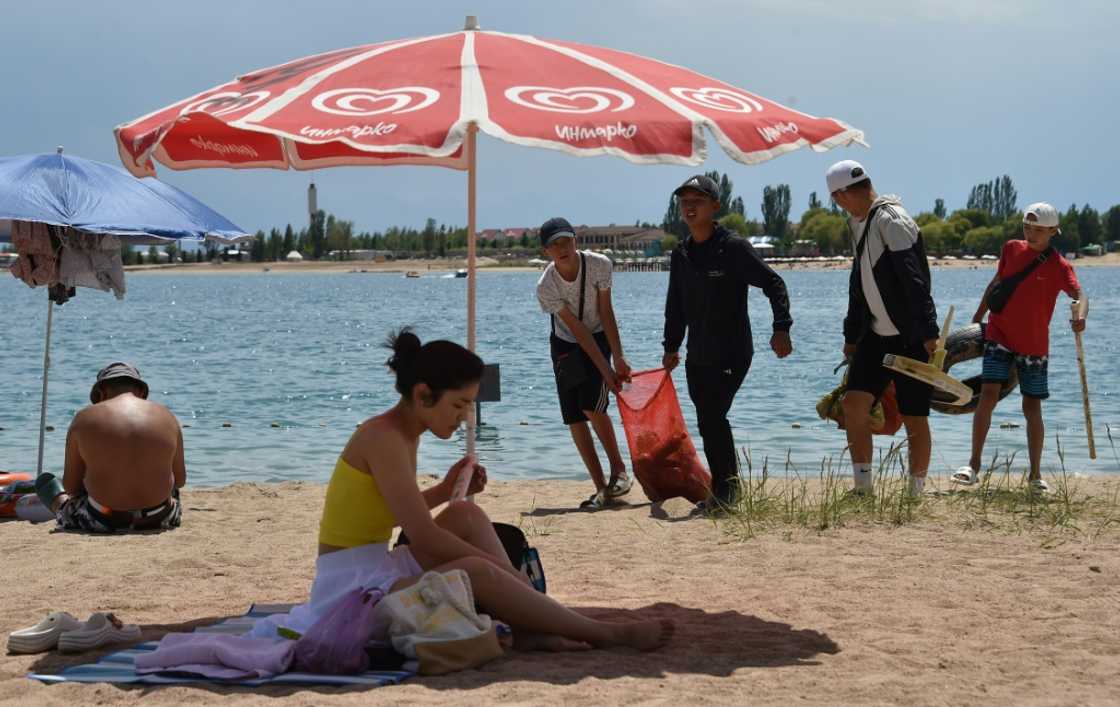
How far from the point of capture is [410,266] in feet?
544

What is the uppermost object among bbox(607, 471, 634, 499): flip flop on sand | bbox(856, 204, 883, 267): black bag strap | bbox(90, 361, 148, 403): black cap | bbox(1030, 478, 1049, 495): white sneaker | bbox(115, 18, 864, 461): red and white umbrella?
bbox(115, 18, 864, 461): red and white umbrella

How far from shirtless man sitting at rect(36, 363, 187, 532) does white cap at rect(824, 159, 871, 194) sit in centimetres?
359

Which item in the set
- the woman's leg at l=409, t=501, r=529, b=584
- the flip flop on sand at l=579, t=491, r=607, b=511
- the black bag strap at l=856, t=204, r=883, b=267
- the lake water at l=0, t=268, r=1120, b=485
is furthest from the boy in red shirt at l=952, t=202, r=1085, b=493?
the woman's leg at l=409, t=501, r=529, b=584

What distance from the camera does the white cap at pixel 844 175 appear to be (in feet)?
21.7

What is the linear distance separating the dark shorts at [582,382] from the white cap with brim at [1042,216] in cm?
253

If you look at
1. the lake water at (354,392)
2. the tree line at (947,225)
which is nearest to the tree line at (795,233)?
the tree line at (947,225)

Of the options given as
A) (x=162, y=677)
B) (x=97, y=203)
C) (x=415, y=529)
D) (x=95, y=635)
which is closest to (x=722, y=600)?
(x=415, y=529)

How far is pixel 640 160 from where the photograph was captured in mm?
4211

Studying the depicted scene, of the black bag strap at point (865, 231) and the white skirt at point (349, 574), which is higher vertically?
the black bag strap at point (865, 231)

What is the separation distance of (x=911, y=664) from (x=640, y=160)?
75.0 inches

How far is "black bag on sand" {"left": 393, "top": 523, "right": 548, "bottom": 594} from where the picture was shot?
16.2ft

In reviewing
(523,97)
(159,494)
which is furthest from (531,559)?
(159,494)

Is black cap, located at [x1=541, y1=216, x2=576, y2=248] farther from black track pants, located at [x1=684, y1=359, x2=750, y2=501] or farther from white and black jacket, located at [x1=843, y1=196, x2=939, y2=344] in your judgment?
white and black jacket, located at [x1=843, y1=196, x2=939, y2=344]

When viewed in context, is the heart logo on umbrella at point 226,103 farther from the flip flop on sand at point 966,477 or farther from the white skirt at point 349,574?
the flip flop on sand at point 966,477
